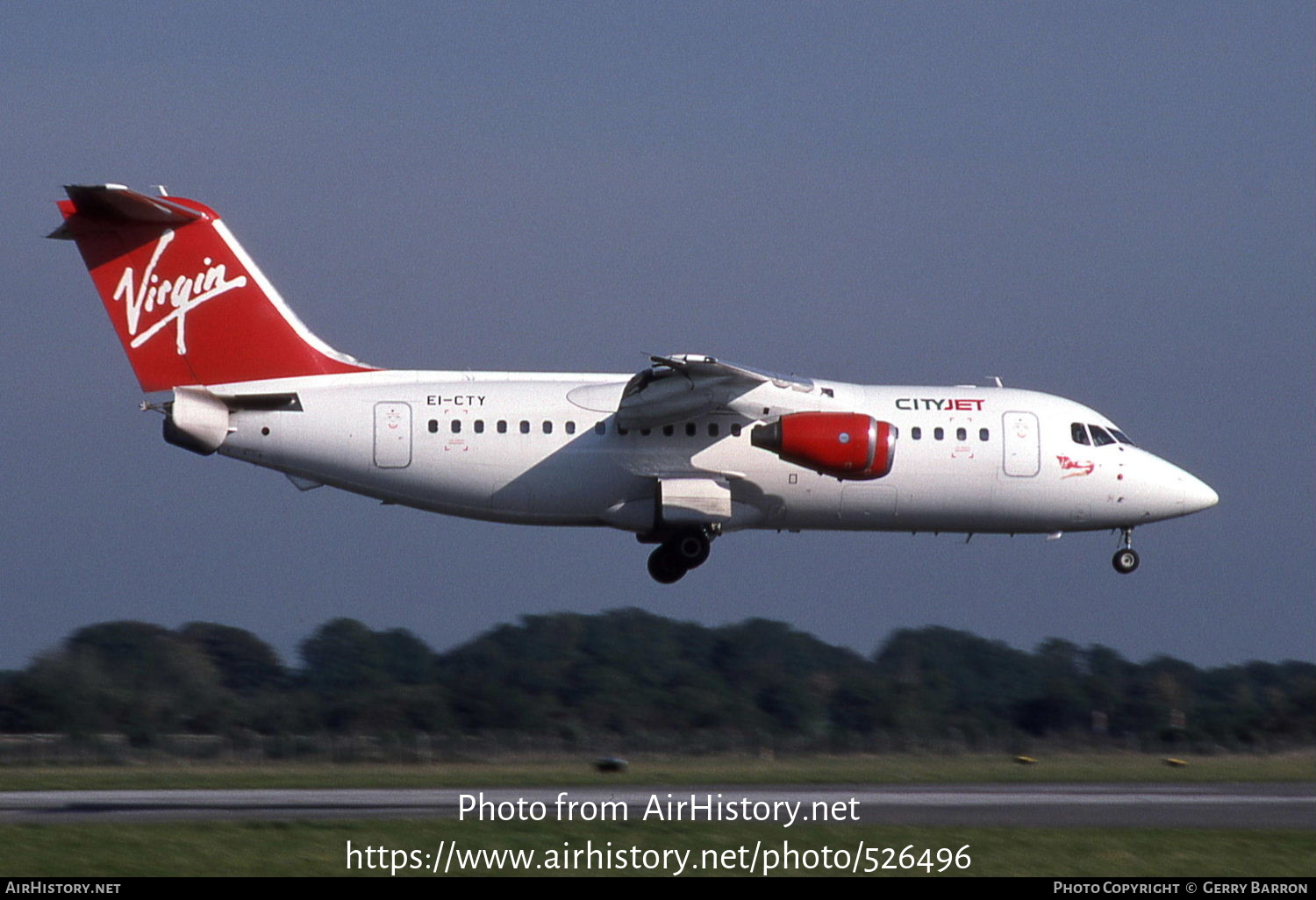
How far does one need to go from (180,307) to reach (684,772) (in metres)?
11.4

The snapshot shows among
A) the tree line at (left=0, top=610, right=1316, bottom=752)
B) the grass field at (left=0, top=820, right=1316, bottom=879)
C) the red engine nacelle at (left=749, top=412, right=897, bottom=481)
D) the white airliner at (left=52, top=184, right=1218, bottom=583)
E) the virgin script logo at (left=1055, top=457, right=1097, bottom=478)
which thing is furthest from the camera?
the tree line at (left=0, top=610, right=1316, bottom=752)

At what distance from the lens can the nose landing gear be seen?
96.8 feet

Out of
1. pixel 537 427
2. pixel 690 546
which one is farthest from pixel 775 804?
pixel 537 427

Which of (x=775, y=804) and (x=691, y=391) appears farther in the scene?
(x=691, y=391)

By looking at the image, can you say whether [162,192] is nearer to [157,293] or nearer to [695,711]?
[157,293]

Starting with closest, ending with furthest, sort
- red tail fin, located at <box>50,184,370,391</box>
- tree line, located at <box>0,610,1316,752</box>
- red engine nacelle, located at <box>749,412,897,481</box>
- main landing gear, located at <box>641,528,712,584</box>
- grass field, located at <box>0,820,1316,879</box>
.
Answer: grass field, located at <box>0,820,1316,879</box> < red engine nacelle, located at <box>749,412,897,481</box> < red tail fin, located at <box>50,184,370,391</box> < main landing gear, located at <box>641,528,712,584</box> < tree line, located at <box>0,610,1316,752</box>

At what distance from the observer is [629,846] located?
1817cm

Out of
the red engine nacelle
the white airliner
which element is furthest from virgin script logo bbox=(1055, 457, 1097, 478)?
the red engine nacelle

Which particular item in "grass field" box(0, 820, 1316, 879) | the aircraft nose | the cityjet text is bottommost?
"grass field" box(0, 820, 1316, 879)

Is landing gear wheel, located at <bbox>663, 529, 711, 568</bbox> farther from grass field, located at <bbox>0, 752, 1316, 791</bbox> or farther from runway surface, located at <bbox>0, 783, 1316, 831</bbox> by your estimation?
runway surface, located at <bbox>0, 783, 1316, 831</bbox>

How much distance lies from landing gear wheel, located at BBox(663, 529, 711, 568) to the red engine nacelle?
232cm

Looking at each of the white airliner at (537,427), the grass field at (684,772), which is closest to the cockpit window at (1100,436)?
the white airliner at (537,427)

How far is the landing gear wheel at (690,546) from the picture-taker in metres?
29.5

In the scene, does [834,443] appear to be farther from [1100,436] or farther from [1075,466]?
[1100,436]
